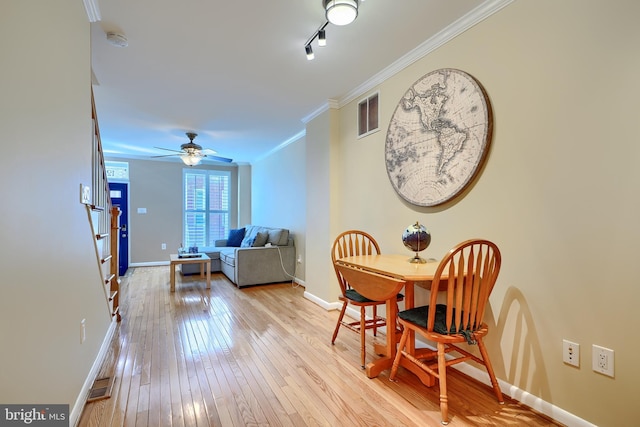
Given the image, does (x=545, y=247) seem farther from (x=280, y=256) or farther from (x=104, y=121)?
(x=104, y=121)

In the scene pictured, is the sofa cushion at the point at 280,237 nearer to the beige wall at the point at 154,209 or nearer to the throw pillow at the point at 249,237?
the throw pillow at the point at 249,237

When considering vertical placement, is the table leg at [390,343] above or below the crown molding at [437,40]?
Result: below

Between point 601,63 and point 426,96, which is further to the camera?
point 426,96

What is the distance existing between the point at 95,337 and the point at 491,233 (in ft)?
8.90

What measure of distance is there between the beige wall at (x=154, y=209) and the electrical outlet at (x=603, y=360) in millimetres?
6730

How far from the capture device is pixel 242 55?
2.49 meters

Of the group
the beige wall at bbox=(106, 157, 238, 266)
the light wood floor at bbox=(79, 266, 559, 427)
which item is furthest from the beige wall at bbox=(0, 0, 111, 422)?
the beige wall at bbox=(106, 157, 238, 266)

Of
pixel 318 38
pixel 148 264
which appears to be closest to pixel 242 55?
pixel 318 38

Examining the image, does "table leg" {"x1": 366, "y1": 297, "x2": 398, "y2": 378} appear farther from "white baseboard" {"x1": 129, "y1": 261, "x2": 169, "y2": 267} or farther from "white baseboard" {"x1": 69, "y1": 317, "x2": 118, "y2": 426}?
"white baseboard" {"x1": 129, "y1": 261, "x2": 169, "y2": 267}

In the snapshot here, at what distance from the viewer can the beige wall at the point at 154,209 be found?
6.27m

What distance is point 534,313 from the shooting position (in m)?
1.69

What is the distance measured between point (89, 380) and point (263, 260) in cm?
293

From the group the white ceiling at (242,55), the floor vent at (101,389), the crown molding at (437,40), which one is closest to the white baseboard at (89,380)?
the floor vent at (101,389)

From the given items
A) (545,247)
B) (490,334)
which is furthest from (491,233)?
(490,334)
